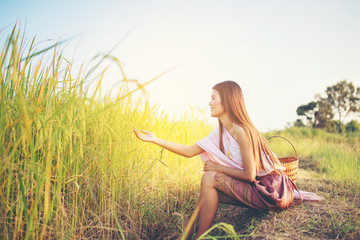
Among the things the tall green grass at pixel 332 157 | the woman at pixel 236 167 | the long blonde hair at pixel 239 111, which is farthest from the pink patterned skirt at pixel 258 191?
the tall green grass at pixel 332 157

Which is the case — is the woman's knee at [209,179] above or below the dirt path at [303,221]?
above

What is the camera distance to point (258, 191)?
180 centimetres

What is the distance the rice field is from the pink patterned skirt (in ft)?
1.35

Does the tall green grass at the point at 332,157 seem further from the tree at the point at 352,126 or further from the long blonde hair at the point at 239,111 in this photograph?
the tree at the point at 352,126

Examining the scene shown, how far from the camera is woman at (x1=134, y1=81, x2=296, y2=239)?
5.78 feet

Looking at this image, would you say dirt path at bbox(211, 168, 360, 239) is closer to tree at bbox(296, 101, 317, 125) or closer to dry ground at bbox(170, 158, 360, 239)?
dry ground at bbox(170, 158, 360, 239)

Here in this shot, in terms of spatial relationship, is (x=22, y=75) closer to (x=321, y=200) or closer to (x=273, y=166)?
(x=273, y=166)

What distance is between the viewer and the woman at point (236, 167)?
1.76 metres

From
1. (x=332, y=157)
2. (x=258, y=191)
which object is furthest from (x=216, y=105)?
(x=332, y=157)

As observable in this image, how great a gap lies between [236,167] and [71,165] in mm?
1181

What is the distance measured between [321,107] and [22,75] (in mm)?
19804

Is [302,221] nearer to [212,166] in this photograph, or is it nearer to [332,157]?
[212,166]

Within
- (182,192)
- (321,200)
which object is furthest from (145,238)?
(321,200)

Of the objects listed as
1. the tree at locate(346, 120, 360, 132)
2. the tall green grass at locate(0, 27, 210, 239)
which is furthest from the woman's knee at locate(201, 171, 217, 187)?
the tree at locate(346, 120, 360, 132)
